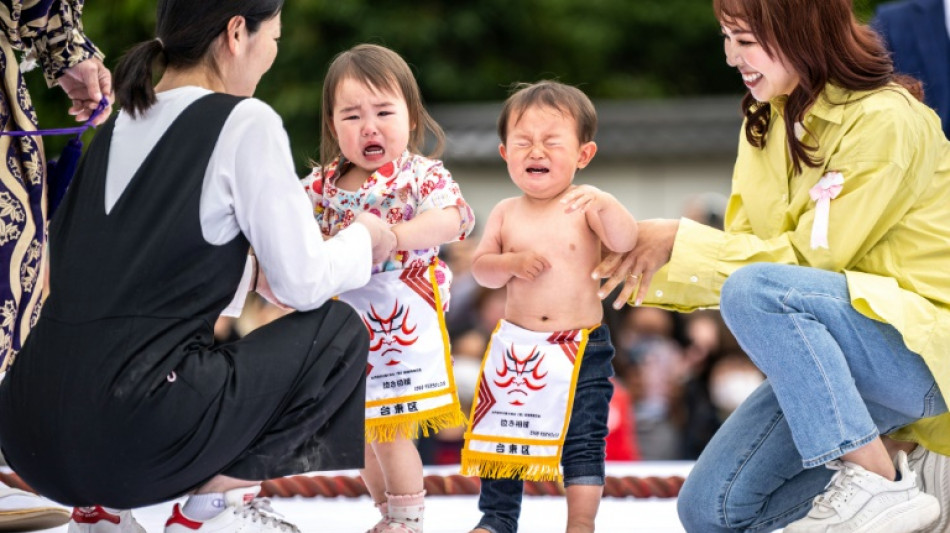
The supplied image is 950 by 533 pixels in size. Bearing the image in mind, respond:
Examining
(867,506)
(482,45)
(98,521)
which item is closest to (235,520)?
(98,521)

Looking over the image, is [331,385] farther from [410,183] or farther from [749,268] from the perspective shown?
[749,268]

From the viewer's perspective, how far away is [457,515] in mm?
3637

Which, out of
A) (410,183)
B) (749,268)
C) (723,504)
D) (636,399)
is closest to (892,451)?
(723,504)

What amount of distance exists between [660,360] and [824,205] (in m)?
4.15

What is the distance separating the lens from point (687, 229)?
9.77 feet

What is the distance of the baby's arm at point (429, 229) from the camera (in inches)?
119

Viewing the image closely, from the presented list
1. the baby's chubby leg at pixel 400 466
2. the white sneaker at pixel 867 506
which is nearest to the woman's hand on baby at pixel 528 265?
the baby's chubby leg at pixel 400 466

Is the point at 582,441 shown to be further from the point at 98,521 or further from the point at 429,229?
the point at 98,521

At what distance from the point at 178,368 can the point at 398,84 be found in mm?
943

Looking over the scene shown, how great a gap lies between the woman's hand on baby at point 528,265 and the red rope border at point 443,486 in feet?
3.35

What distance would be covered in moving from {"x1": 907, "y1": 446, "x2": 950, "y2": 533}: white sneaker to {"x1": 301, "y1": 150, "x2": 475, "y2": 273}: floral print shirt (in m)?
1.15

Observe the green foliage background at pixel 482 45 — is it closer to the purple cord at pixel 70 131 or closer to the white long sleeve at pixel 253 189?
the purple cord at pixel 70 131

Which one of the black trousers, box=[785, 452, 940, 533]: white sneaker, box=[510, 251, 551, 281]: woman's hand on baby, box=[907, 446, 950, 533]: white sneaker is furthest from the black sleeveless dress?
box=[907, 446, 950, 533]: white sneaker

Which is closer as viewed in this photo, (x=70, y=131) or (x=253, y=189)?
(x=253, y=189)
